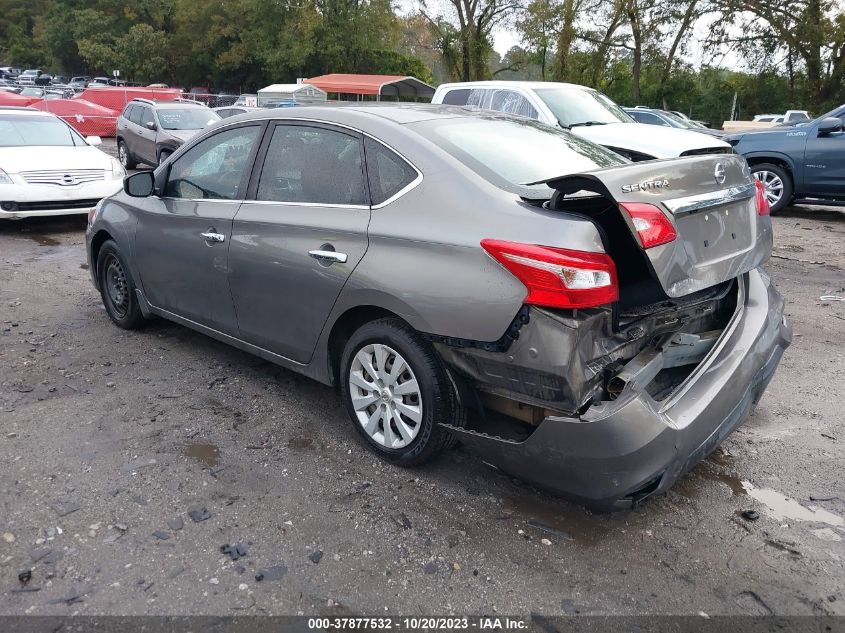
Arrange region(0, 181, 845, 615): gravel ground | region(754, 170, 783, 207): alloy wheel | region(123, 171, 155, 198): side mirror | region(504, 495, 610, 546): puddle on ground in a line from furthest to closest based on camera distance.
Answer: region(754, 170, 783, 207): alloy wheel
region(123, 171, 155, 198): side mirror
region(504, 495, 610, 546): puddle on ground
region(0, 181, 845, 615): gravel ground

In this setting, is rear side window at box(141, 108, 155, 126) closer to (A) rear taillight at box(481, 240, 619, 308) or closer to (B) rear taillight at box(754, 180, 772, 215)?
(B) rear taillight at box(754, 180, 772, 215)

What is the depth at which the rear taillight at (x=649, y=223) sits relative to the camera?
260cm

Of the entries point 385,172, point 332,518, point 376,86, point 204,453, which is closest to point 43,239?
point 204,453

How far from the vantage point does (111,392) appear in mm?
4293

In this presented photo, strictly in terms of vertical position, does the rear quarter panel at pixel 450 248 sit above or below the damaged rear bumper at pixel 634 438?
above

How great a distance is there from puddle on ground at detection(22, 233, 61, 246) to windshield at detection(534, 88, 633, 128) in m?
6.88

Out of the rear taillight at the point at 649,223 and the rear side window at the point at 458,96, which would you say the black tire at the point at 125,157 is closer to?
the rear side window at the point at 458,96

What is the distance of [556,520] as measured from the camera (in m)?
3.04

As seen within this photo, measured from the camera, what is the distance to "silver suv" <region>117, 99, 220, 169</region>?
15266mm

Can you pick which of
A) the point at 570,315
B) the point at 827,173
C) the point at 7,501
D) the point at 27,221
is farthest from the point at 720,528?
the point at 27,221

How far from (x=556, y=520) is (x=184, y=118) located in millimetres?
15178

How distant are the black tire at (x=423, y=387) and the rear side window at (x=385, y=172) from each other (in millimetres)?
625

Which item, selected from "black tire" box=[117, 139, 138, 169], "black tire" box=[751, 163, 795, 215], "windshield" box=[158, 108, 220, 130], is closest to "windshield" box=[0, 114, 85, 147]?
"windshield" box=[158, 108, 220, 130]

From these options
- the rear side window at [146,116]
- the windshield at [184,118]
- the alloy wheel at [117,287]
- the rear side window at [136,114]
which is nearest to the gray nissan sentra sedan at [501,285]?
the alloy wheel at [117,287]
